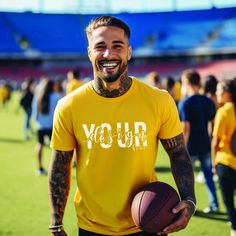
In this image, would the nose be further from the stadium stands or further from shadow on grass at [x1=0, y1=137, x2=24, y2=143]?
the stadium stands

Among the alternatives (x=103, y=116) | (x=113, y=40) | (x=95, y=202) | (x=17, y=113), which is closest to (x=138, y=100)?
(x=103, y=116)

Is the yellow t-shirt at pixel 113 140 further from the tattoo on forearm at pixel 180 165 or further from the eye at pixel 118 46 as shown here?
the eye at pixel 118 46

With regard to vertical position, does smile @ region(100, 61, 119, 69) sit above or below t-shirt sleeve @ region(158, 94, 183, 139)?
above

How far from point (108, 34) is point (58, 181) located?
955 mm

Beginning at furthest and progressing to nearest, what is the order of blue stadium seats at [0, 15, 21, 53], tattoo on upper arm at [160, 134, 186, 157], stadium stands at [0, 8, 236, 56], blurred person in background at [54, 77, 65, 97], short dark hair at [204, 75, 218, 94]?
blue stadium seats at [0, 15, 21, 53] → stadium stands at [0, 8, 236, 56] → blurred person in background at [54, 77, 65, 97] → short dark hair at [204, 75, 218, 94] → tattoo on upper arm at [160, 134, 186, 157]

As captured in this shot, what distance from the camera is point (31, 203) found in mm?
6379

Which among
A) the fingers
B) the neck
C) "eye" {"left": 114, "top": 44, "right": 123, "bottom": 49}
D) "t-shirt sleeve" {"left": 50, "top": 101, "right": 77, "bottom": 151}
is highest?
"eye" {"left": 114, "top": 44, "right": 123, "bottom": 49}

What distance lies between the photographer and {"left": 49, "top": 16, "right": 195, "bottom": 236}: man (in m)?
2.48


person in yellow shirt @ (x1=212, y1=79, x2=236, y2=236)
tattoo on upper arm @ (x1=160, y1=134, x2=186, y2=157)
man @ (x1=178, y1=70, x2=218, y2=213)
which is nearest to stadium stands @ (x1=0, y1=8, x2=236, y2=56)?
man @ (x1=178, y1=70, x2=218, y2=213)

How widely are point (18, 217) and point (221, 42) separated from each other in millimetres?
38330

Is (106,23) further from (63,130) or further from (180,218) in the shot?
(180,218)

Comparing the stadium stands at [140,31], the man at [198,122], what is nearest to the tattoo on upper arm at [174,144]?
the man at [198,122]

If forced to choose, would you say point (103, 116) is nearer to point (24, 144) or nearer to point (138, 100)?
point (138, 100)

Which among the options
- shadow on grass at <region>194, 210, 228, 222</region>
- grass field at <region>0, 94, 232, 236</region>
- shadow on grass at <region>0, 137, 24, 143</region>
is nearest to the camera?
grass field at <region>0, 94, 232, 236</region>
